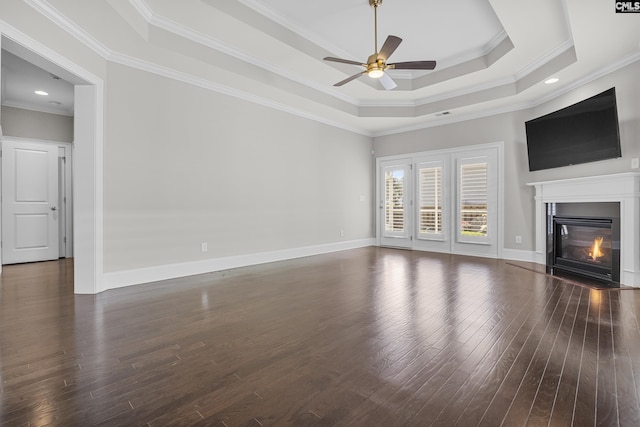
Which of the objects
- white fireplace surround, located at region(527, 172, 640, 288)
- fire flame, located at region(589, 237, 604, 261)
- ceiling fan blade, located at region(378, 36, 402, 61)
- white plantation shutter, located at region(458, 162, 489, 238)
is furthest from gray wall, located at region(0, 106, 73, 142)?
fire flame, located at region(589, 237, 604, 261)

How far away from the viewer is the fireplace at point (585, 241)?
13.2 ft

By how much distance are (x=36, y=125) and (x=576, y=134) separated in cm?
921

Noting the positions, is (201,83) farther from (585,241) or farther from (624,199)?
(585,241)

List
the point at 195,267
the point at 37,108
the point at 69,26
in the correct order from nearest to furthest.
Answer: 1. the point at 69,26
2. the point at 195,267
3. the point at 37,108

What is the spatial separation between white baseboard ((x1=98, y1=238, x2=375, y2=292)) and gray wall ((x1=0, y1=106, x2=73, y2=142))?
4.08 meters

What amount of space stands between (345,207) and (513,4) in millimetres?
4646

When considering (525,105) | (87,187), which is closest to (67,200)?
(87,187)

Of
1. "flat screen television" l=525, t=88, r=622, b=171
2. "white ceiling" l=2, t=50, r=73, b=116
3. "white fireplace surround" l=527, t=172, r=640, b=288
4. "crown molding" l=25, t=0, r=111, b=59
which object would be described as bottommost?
"white fireplace surround" l=527, t=172, r=640, b=288

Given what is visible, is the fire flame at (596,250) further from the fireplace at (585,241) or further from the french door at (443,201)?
the french door at (443,201)

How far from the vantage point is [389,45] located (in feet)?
10.8

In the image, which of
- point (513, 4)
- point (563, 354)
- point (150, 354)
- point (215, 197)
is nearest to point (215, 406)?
point (150, 354)

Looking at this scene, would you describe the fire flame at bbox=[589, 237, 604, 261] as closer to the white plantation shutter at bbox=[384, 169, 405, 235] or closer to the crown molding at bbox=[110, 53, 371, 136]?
the white plantation shutter at bbox=[384, 169, 405, 235]

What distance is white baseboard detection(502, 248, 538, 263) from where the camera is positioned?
18.0 feet

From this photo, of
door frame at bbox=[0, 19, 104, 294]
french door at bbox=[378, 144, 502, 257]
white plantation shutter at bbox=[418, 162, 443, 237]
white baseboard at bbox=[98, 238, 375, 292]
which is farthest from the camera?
white plantation shutter at bbox=[418, 162, 443, 237]
